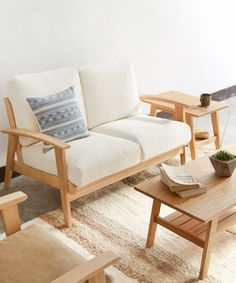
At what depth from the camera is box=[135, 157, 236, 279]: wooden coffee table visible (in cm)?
219

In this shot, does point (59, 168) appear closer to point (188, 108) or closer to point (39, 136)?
point (39, 136)

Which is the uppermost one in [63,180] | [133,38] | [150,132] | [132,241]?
[133,38]

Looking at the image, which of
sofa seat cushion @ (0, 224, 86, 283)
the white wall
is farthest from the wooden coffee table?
the white wall

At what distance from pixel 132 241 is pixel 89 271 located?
1110mm

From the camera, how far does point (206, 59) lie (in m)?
5.02

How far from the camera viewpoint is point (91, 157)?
274cm

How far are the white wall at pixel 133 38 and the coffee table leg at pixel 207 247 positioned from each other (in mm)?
1837

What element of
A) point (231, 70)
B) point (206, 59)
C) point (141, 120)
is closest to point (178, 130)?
point (141, 120)

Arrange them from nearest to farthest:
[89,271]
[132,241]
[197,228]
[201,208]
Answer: [89,271] → [201,208] → [197,228] → [132,241]

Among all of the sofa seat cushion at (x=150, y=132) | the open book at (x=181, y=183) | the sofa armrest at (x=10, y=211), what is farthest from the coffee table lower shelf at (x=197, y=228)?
the sofa armrest at (x=10, y=211)

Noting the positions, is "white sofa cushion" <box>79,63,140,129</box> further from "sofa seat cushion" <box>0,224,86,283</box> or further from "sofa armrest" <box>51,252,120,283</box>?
"sofa armrest" <box>51,252,120,283</box>

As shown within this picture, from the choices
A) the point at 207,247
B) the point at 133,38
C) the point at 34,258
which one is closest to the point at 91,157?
the point at 207,247

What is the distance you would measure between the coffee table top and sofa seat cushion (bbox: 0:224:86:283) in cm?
64

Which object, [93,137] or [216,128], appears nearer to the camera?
[93,137]
